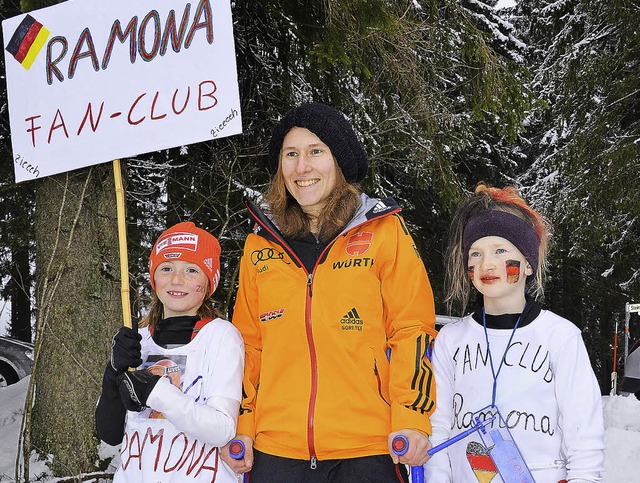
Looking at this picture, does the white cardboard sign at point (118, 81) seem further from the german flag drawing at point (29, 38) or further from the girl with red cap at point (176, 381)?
the girl with red cap at point (176, 381)

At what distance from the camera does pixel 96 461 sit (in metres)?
4.73

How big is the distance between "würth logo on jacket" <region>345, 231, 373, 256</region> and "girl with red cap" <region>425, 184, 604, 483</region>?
1.33 feet

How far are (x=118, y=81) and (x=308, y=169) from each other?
1117mm

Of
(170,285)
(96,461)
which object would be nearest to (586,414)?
(170,285)

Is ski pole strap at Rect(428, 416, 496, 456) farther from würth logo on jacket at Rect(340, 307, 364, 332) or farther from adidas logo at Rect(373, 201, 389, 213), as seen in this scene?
adidas logo at Rect(373, 201, 389, 213)

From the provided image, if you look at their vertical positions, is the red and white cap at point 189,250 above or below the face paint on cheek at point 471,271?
above

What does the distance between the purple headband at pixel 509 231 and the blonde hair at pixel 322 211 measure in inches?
18.7

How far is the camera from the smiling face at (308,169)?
9.48ft

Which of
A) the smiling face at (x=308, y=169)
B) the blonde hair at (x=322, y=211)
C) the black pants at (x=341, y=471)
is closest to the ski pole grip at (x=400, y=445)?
the black pants at (x=341, y=471)

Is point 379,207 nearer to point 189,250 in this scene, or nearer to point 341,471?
point 189,250

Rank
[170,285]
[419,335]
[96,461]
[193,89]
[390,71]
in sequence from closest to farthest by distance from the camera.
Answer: [419,335]
[170,285]
[193,89]
[96,461]
[390,71]

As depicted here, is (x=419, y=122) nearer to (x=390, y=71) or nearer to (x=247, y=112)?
(x=390, y=71)

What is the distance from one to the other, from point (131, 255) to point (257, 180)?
56.9 inches

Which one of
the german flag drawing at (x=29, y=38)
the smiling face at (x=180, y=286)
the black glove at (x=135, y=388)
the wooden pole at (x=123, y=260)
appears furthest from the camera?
the german flag drawing at (x=29, y=38)
